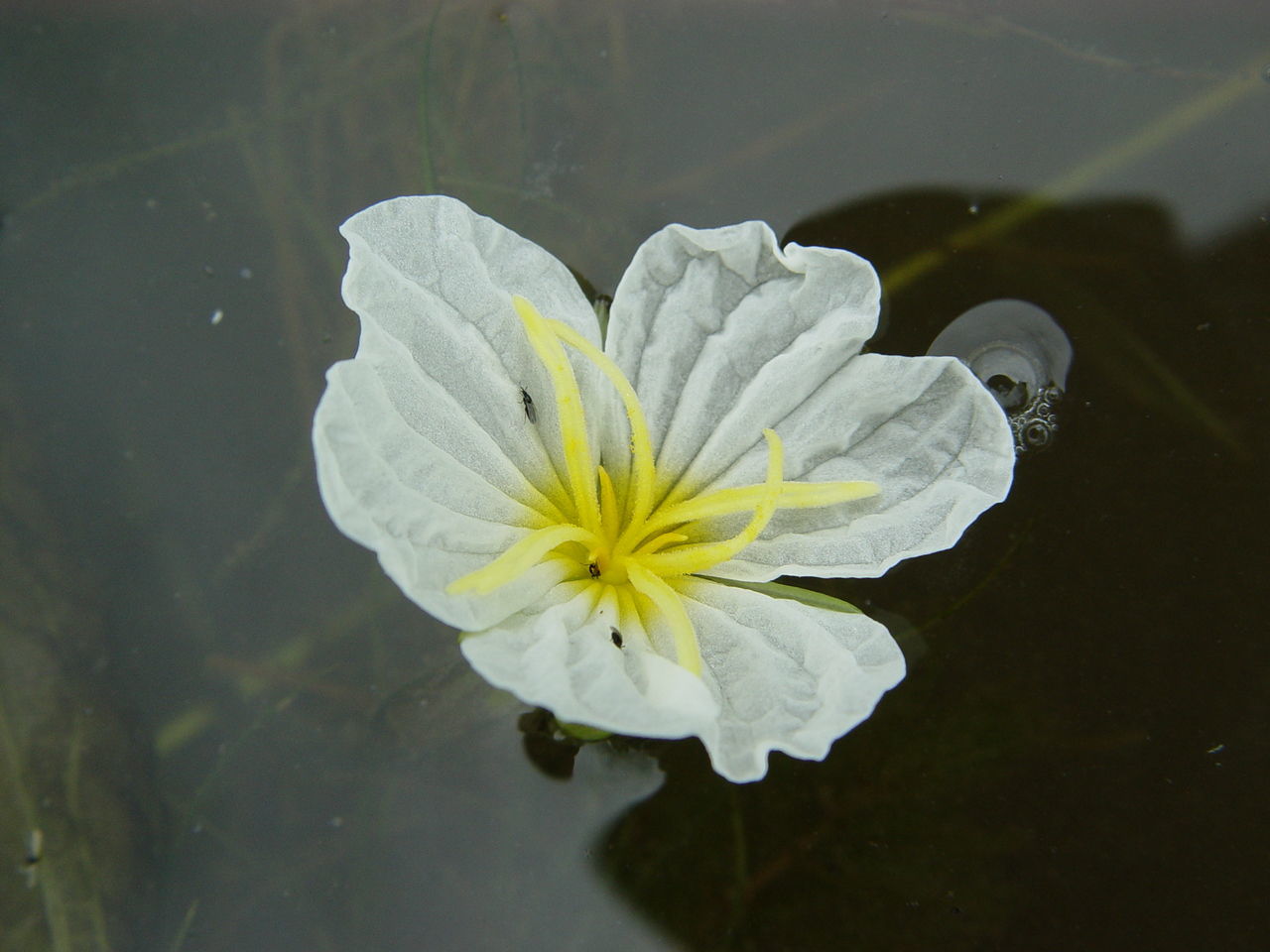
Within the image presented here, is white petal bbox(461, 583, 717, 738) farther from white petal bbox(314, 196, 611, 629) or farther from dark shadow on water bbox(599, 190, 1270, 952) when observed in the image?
dark shadow on water bbox(599, 190, 1270, 952)

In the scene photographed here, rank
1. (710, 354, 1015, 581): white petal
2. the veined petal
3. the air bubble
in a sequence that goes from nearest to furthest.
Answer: the veined petal < (710, 354, 1015, 581): white petal < the air bubble

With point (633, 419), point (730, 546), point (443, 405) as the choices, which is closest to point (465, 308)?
point (443, 405)

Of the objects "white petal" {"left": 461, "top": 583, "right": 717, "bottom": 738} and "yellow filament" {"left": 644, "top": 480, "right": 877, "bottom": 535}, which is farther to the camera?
"yellow filament" {"left": 644, "top": 480, "right": 877, "bottom": 535}

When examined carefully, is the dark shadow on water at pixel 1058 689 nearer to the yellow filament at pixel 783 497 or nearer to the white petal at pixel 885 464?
the white petal at pixel 885 464

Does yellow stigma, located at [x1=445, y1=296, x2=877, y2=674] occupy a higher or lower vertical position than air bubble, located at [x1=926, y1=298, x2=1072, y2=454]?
higher

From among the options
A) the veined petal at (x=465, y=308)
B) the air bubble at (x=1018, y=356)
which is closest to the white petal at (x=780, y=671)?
the veined petal at (x=465, y=308)

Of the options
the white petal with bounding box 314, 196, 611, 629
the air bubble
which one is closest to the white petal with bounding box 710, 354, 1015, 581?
the white petal with bounding box 314, 196, 611, 629
